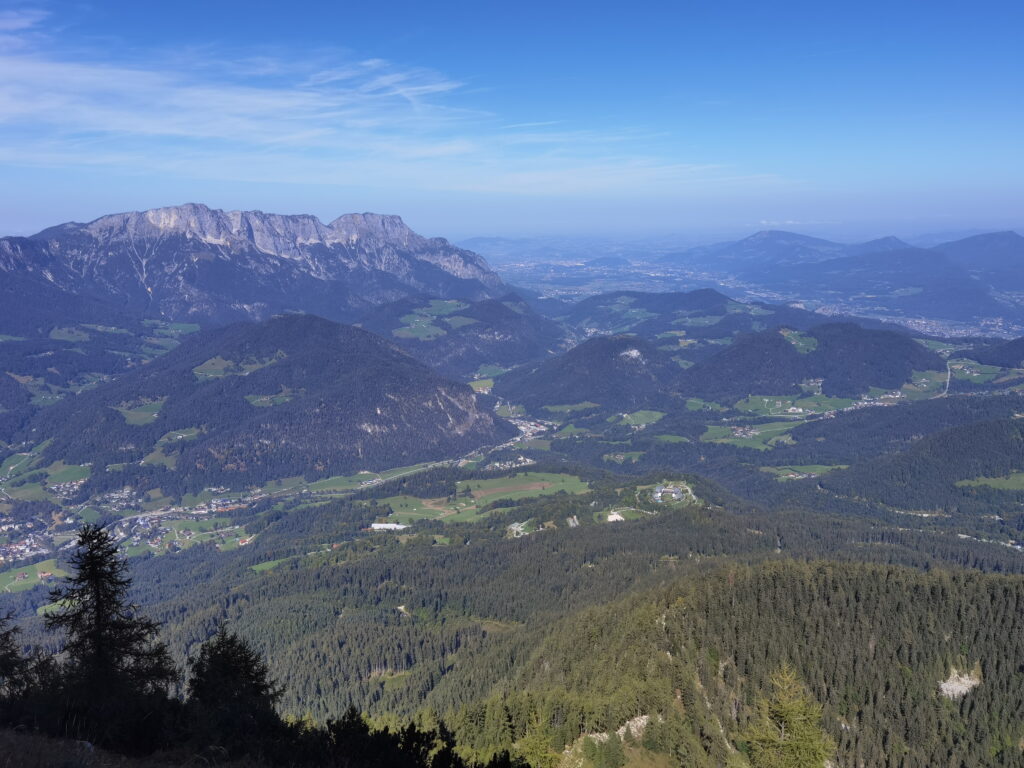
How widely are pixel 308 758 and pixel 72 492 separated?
206 meters

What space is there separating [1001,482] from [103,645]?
209 m

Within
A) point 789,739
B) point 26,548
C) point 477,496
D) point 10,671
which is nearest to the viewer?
point 10,671

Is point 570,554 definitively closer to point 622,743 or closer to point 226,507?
point 622,743

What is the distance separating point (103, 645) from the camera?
117 feet

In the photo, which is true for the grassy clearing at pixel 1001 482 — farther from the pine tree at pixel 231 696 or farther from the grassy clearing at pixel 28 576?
the grassy clearing at pixel 28 576

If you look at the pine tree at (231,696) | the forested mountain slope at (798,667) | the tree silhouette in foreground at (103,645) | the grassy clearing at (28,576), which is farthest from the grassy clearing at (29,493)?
the tree silhouette in foreground at (103,645)

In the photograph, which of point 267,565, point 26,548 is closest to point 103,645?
point 267,565

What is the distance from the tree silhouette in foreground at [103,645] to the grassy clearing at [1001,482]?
7869 inches

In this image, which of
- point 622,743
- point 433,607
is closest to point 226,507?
point 433,607

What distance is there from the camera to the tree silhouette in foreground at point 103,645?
34000 millimetres

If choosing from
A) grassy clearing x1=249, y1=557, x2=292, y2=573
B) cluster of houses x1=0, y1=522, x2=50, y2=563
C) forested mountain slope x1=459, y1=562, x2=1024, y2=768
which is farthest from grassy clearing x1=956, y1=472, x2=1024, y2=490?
cluster of houses x1=0, y1=522, x2=50, y2=563

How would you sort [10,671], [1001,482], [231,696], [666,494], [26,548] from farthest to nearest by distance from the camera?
[1001,482]
[26,548]
[666,494]
[231,696]
[10,671]

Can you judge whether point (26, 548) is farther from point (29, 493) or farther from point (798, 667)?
point (798, 667)

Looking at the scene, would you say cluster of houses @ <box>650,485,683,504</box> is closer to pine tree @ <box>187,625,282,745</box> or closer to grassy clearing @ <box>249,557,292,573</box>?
grassy clearing @ <box>249,557,292,573</box>
